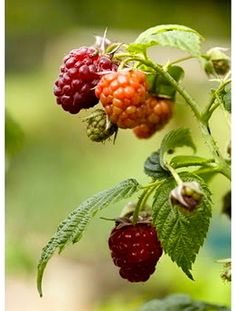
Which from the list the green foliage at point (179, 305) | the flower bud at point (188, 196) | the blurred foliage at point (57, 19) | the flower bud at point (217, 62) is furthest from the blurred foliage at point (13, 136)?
the blurred foliage at point (57, 19)

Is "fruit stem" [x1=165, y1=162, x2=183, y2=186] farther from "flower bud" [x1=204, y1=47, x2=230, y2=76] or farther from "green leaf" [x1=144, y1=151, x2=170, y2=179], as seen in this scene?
"flower bud" [x1=204, y1=47, x2=230, y2=76]

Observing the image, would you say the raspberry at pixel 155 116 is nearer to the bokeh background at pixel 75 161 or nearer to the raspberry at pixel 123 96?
the raspberry at pixel 123 96

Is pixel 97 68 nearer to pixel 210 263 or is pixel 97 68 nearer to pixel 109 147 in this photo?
pixel 210 263


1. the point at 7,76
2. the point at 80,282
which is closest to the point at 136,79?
the point at 80,282

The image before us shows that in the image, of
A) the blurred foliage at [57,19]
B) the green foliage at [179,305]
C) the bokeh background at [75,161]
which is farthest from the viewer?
the blurred foliage at [57,19]

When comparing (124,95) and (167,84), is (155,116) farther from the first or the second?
(124,95)

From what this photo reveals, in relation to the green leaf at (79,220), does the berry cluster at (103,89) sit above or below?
above

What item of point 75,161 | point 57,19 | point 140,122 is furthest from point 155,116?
point 57,19
